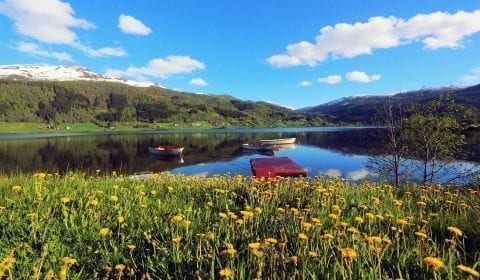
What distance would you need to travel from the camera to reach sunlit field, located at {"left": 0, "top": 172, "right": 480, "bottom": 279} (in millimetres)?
4500

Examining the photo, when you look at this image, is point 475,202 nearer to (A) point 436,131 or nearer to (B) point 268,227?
(B) point 268,227

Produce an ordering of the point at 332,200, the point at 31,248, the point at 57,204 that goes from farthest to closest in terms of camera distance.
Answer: the point at 332,200
the point at 57,204
the point at 31,248

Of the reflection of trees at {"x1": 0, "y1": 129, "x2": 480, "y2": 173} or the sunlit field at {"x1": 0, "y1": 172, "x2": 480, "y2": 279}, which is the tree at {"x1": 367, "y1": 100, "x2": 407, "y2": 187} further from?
the reflection of trees at {"x1": 0, "y1": 129, "x2": 480, "y2": 173}

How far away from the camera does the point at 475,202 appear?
8844 millimetres

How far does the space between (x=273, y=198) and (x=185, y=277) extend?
13.7 feet

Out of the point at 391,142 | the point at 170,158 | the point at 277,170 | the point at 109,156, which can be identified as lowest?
the point at 170,158

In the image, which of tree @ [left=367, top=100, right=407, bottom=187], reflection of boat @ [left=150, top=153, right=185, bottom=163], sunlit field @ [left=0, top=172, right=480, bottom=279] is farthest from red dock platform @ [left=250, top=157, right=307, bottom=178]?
reflection of boat @ [left=150, top=153, right=185, bottom=163]

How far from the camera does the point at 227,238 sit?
5457 millimetres

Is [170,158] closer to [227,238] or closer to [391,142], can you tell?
[391,142]

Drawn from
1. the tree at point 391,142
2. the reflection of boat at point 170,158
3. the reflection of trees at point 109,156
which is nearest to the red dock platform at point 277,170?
the tree at point 391,142

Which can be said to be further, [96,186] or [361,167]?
[361,167]

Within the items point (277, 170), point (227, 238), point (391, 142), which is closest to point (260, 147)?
point (277, 170)

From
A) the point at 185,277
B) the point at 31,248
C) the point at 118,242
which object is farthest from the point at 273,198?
the point at 31,248

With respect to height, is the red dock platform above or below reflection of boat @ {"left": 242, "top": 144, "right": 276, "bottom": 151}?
above
